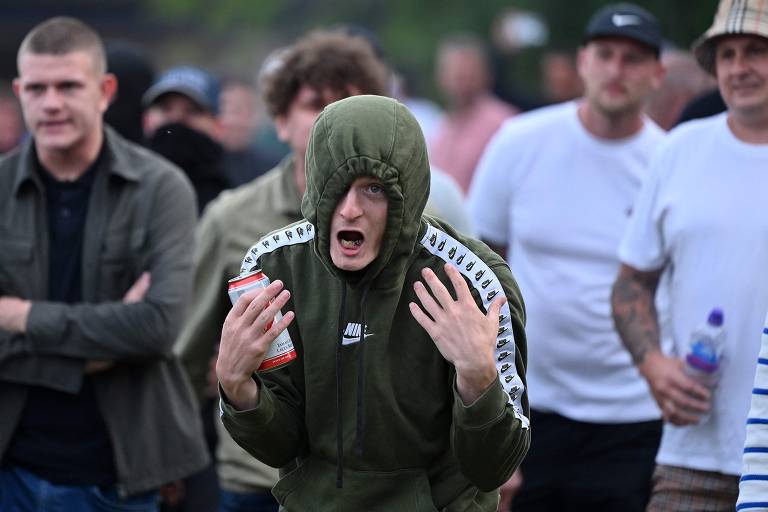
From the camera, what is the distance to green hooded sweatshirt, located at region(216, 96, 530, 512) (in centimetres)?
412

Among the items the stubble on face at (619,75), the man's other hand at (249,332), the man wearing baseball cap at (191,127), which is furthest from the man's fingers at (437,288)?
the man wearing baseball cap at (191,127)

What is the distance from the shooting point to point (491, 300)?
4.23 m

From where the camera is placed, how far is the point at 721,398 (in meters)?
5.67

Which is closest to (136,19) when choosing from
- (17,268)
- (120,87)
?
(120,87)

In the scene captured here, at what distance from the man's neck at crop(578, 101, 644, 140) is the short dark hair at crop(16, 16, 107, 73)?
7.63ft

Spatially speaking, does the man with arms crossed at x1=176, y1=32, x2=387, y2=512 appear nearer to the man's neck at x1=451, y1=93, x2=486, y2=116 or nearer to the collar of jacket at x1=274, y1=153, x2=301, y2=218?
the collar of jacket at x1=274, y1=153, x2=301, y2=218

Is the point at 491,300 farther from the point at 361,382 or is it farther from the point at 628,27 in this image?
the point at 628,27

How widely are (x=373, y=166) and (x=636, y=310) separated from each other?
2.34 m

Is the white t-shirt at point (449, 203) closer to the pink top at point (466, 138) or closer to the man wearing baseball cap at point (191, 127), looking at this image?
the man wearing baseball cap at point (191, 127)

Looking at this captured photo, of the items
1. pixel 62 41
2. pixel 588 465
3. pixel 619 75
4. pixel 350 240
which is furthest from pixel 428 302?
pixel 619 75

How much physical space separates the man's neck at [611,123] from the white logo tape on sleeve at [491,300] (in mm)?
3042

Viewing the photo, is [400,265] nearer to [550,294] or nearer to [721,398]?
[721,398]

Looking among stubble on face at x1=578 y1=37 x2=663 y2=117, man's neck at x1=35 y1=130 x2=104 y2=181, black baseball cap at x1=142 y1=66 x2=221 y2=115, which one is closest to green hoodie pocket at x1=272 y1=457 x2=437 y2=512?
man's neck at x1=35 y1=130 x2=104 y2=181

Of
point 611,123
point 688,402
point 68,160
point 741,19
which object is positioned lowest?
point 688,402
